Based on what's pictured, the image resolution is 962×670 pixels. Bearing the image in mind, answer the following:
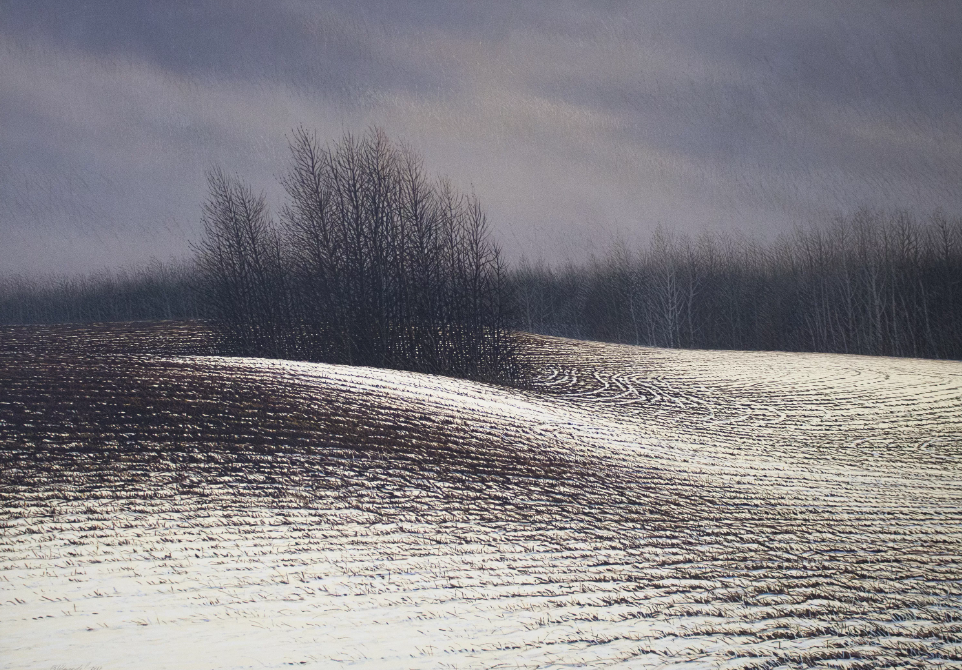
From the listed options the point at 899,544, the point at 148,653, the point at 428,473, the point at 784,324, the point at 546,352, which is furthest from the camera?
the point at 784,324

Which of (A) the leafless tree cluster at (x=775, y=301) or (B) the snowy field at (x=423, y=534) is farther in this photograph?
(A) the leafless tree cluster at (x=775, y=301)

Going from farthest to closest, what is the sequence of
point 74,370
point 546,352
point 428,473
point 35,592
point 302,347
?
point 302,347 < point 546,352 < point 74,370 < point 428,473 < point 35,592

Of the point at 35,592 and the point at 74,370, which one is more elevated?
the point at 74,370

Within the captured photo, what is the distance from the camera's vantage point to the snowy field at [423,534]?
5.04 metres

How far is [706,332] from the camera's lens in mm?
62750

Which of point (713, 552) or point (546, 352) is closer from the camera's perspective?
point (713, 552)

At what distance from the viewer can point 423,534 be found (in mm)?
6715

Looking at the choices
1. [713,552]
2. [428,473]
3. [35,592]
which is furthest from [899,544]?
[35,592]

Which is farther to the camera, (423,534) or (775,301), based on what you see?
(775,301)

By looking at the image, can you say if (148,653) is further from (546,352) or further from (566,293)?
(566,293)

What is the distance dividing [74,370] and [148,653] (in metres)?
7.67

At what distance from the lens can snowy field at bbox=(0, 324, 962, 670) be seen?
5.04 metres

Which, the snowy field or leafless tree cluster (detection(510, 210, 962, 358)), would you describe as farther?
leafless tree cluster (detection(510, 210, 962, 358))

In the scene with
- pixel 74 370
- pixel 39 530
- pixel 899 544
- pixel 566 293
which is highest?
pixel 566 293
